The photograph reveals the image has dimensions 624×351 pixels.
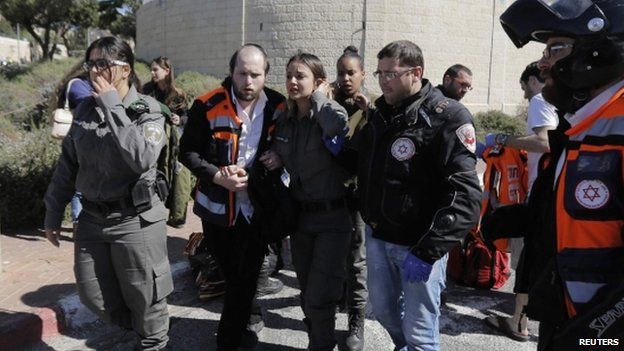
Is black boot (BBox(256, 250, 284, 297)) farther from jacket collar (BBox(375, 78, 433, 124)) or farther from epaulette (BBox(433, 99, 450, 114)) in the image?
epaulette (BBox(433, 99, 450, 114))

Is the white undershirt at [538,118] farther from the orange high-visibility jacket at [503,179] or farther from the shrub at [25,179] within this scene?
the shrub at [25,179]

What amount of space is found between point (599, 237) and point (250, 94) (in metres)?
2.23

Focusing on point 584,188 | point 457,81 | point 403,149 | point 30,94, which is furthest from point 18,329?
point 30,94

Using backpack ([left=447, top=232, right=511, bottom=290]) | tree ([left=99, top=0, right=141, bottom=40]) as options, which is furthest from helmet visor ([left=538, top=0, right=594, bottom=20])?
tree ([left=99, top=0, right=141, bottom=40])

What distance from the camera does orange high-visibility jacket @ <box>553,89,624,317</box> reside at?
1651 mm

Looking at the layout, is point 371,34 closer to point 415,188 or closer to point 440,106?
point 440,106

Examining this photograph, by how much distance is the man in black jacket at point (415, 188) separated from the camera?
2.48 m

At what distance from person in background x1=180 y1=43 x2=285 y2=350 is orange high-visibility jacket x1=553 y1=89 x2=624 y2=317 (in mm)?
1962

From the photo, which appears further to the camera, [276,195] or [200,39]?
[200,39]

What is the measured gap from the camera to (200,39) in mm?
27172

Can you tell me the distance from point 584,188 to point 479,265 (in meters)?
3.29

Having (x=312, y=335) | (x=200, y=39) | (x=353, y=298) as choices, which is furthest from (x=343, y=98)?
(x=200, y=39)

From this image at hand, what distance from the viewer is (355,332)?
361 centimetres

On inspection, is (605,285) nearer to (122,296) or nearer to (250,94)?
(250,94)
